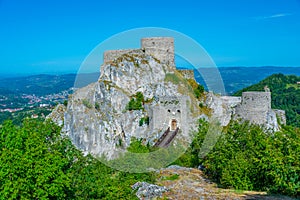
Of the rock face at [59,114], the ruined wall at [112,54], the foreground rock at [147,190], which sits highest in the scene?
the ruined wall at [112,54]

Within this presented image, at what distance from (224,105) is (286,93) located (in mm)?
49799

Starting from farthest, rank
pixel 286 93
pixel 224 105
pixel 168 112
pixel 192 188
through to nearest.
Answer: pixel 286 93 → pixel 224 105 → pixel 168 112 → pixel 192 188

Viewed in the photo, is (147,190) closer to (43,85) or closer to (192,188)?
(192,188)

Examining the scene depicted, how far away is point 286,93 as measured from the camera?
80.1 meters

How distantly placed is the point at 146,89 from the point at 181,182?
65.0 ft

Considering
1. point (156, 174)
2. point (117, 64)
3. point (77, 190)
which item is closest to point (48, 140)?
point (77, 190)

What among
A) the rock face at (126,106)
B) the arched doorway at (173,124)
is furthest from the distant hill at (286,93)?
the arched doorway at (173,124)

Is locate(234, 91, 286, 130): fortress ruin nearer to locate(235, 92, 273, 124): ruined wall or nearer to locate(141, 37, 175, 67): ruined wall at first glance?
locate(235, 92, 273, 124): ruined wall

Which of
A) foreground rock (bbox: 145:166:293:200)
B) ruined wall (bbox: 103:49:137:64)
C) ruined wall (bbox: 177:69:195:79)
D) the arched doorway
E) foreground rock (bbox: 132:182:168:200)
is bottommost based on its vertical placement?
foreground rock (bbox: 145:166:293:200)

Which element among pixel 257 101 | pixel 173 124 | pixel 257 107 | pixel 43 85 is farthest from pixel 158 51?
pixel 43 85

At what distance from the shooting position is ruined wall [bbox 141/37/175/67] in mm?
37875

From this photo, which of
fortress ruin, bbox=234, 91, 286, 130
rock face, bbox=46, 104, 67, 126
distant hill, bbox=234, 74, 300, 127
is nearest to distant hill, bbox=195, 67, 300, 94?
distant hill, bbox=234, 74, 300, 127

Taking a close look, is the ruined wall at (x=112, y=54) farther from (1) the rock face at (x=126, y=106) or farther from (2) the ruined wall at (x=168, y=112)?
(2) the ruined wall at (x=168, y=112)

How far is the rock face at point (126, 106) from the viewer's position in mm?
34938
